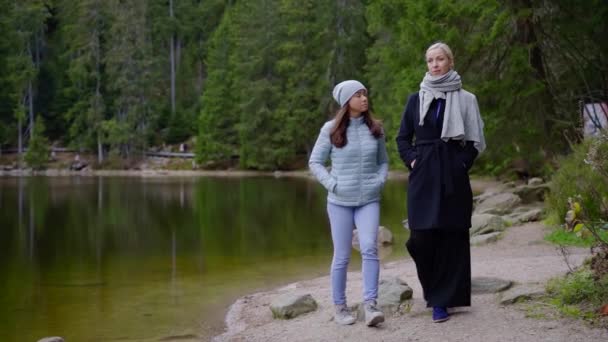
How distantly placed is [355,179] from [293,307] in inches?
70.2

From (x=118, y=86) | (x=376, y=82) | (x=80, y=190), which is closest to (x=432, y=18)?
(x=80, y=190)

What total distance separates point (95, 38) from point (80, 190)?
2393 cm

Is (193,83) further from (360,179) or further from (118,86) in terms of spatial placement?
(360,179)

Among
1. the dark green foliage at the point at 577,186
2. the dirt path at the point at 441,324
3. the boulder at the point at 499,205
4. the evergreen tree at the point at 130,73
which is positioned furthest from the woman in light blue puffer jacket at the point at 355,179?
the evergreen tree at the point at 130,73

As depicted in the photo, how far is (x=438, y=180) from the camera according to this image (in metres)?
5.26

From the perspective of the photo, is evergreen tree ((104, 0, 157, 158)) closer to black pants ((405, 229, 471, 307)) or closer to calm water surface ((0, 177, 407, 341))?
calm water surface ((0, 177, 407, 341))

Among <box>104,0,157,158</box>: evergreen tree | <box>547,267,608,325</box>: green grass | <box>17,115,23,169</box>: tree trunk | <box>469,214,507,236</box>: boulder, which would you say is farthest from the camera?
<box>17,115,23,169</box>: tree trunk

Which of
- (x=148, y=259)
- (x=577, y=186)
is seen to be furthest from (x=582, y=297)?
(x=148, y=259)

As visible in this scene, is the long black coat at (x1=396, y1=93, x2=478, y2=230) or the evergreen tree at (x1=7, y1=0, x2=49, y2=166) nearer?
the long black coat at (x1=396, y1=93, x2=478, y2=230)

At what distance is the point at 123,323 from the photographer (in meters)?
7.62

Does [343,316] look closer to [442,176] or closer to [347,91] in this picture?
[442,176]

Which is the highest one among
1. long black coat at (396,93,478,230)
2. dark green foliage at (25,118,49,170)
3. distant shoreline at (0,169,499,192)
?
long black coat at (396,93,478,230)

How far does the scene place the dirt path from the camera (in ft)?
16.6

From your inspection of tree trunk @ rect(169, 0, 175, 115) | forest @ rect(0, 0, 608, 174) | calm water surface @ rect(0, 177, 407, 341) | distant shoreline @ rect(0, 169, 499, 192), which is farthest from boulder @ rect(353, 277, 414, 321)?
tree trunk @ rect(169, 0, 175, 115)
